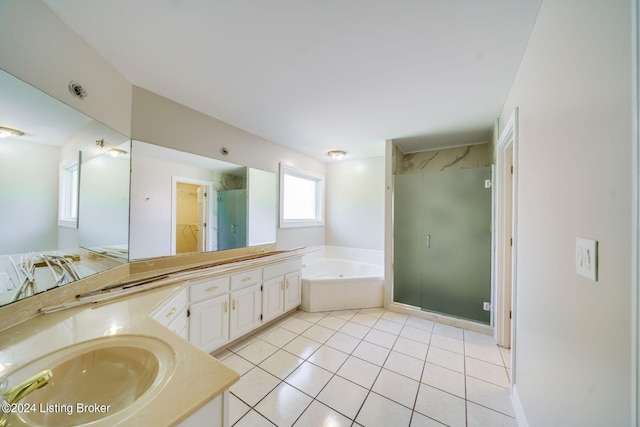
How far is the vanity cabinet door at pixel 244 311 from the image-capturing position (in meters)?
2.12

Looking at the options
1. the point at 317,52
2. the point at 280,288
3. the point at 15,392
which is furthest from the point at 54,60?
the point at 280,288

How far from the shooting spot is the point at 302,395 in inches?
63.0

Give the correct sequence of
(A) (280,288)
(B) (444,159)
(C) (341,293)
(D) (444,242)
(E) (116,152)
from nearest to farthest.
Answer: (E) (116,152), (A) (280,288), (D) (444,242), (C) (341,293), (B) (444,159)

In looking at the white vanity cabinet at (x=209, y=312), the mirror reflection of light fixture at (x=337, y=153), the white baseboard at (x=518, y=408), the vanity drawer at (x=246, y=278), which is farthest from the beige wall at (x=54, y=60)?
the white baseboard at (x=518, y=408)

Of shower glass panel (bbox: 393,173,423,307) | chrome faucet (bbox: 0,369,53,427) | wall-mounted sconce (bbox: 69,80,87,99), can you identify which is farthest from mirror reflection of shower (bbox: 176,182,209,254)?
shower glass panel (bbox: 393,173,423,307)

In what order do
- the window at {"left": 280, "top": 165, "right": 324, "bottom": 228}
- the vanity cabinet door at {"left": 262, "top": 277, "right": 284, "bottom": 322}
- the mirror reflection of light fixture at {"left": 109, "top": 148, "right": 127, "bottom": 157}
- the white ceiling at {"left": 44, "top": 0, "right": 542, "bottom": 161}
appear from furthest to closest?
1. the window at {"left": 280, "top": 165, "right": 324, "bottom": 228}
2. the vanity cabinet door at {"left": 262, "top": 277, "right": 284, "bottom": 322}
3. the mirror reflection of light fixture at {"left": 109, "top": 148, "right": 127, "bottom": 157}
4. the white ceiling at {"left": 44, "top": 0, "right": 542, "bottom": 161}

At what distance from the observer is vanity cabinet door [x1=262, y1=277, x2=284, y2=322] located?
247 cm

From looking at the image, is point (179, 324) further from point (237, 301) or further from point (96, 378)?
point (96, 378)

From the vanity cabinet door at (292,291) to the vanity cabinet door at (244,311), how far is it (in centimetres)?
43

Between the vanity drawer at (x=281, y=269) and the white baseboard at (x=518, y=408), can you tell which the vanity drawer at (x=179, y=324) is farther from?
the white baseboard at (x=518, y=408)

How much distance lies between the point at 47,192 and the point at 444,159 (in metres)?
4.01

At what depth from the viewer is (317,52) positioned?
1409mm

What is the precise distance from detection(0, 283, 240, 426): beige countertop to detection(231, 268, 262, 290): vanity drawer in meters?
0.81

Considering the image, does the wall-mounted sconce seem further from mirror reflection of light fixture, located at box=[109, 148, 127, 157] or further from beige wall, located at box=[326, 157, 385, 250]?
beige wall, located at box=[326, 157, 385, 250]
